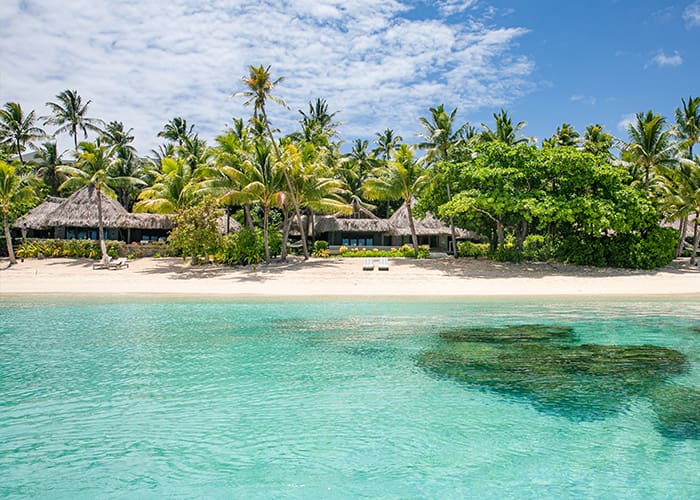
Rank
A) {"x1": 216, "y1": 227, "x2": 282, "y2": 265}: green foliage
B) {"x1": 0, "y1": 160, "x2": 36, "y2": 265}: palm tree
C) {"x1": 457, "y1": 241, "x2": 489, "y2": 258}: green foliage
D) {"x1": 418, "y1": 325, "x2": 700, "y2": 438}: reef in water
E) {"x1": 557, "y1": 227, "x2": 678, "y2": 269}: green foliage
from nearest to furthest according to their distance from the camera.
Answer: {"x1": 418, "y1": 325, "x2": 700, "y2": 438}: reef in water, {"x1": 557, "y1": 227, "x2": 678, "y2": 269}: green foliage, {"x1": 216, "y1": 227, "x2": 282, "y2": 265}: green foliage, {"x1": 0, "y1": 160, "x2": 36, "y2": 265}: palm tree, {"x1": 457, "y1": 241, "x2": 489, "y2": 258}: green foliage

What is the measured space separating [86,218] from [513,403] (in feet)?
106

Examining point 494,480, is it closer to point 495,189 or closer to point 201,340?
point 201,340

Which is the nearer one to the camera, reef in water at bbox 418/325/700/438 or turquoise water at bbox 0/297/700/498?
turquoise water at bbox 0/297/700/498

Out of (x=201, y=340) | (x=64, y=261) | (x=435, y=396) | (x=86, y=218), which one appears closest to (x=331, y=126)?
(x=86, y=218)

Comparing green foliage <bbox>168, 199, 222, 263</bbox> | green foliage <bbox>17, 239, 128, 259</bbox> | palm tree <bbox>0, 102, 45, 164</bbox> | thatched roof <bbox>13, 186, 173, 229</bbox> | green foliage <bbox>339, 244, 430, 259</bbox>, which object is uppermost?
palm tree <bbox>0, 102, 45, 164</bbox>

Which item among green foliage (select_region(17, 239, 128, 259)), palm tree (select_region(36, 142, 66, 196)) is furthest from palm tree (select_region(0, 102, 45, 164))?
green foliage (select_region(17, 239, 128, 259))

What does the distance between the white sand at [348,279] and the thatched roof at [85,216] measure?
4777 millimetres

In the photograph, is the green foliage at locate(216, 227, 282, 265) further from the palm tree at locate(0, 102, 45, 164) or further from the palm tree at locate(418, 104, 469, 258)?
the palm tree at locate(0, 102, 45, 164)

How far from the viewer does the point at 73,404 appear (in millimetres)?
7219

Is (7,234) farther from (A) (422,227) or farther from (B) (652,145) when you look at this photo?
(B) (652,145)

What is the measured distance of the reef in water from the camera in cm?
692

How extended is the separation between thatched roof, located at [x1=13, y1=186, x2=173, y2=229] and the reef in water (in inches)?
1076

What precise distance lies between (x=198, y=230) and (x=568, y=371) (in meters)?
20.4

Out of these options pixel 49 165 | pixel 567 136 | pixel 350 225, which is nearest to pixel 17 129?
pixel 49 165
